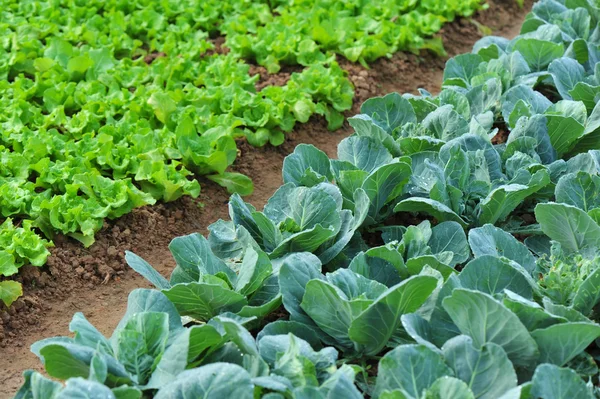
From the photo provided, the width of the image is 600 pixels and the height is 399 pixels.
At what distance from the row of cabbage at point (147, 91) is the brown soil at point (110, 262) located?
4.2 inches

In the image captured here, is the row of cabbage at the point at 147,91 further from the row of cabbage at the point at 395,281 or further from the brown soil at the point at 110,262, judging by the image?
the row of cabbage at the point at 395,281

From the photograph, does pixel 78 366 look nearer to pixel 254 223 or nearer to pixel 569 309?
pixel 254 223

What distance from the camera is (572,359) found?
3184 mm

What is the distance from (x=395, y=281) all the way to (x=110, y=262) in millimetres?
2035

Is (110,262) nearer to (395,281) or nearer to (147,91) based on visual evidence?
(147,91)

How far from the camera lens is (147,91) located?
234 inches

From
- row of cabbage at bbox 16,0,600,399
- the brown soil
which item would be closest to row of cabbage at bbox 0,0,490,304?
the brown soil

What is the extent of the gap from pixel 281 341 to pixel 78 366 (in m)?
0.74

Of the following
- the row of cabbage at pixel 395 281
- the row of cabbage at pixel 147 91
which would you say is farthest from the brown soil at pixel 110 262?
the row of cabbage at pixel 395 281

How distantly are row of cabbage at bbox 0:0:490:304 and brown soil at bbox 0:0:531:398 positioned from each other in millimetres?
107

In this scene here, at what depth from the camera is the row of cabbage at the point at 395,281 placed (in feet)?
9.36

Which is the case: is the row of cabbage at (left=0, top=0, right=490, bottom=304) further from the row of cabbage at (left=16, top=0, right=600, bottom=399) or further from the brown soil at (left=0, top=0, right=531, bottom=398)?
the row of cabbage at (left=16, top=0, right=600, bottom=399)

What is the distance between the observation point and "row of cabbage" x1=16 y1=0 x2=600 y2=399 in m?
2.85

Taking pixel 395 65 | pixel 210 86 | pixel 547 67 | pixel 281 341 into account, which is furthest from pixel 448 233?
pixel 395 65
